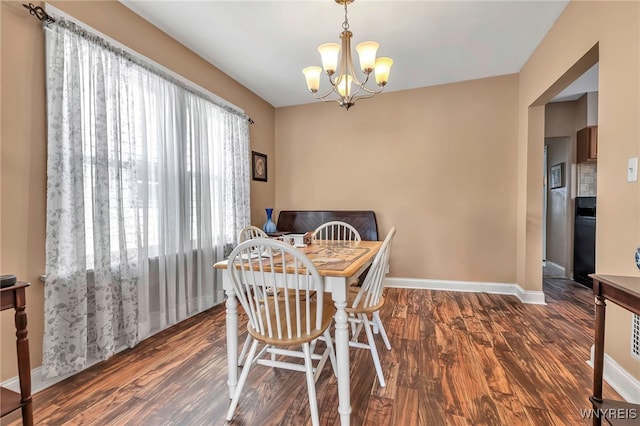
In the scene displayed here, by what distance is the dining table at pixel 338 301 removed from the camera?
4.58 ft

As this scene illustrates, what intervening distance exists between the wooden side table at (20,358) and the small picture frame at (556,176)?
5975mm

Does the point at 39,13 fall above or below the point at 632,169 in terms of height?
above

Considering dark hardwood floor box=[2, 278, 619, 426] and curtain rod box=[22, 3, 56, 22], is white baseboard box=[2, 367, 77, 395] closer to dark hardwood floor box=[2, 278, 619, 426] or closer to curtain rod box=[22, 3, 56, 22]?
dark hardwood floor box=[2, 278, 619, 426]

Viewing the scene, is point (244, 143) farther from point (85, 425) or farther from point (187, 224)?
point (85, 425)

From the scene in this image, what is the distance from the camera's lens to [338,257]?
184 cm

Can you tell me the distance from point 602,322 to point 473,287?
2498 mm

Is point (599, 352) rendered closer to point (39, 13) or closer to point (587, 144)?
point (39, 13)

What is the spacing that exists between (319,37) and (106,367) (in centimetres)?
307

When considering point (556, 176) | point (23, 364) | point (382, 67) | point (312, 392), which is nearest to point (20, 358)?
point (23, 364)

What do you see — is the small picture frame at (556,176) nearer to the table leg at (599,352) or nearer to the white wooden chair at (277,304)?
the table leg at (599,352)

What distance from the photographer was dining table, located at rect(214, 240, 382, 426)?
139cm

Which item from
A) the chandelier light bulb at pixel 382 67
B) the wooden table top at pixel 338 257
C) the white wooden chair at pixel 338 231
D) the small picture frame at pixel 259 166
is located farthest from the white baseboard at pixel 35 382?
the chandelier light bulb at pixel 382 67

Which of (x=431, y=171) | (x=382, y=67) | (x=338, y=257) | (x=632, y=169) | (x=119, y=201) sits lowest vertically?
(x=338, y=257)

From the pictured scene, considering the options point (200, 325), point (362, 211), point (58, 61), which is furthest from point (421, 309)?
point (58, 61)
